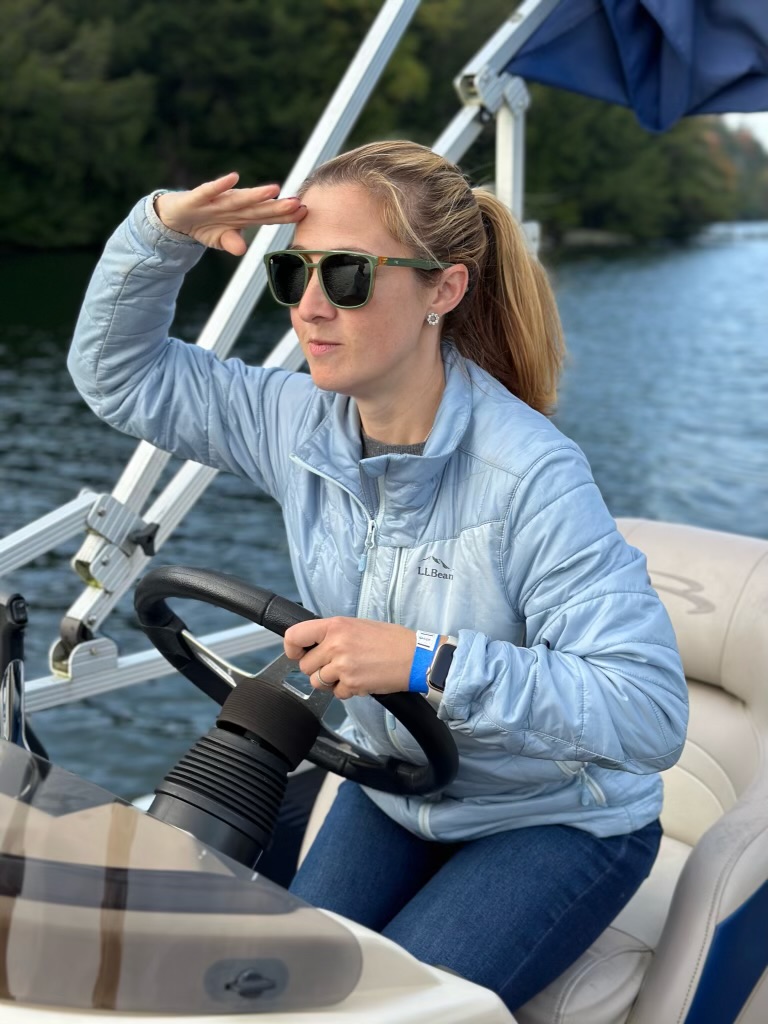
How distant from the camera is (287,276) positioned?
4.89 feet

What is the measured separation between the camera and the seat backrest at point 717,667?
192 cm

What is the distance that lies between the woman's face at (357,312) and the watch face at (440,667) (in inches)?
14.1

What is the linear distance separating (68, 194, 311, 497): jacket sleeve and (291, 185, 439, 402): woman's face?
0.22 metres

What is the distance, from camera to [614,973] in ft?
5.27

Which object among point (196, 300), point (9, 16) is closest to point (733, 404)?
point (196, 300)

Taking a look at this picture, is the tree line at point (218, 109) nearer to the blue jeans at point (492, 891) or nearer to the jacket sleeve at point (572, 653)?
the blue jeans at point (492, 891)

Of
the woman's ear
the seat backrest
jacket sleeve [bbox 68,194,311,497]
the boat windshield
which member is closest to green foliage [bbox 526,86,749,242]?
the seat backrest

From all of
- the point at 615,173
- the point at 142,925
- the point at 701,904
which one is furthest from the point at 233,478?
the point at 615,173

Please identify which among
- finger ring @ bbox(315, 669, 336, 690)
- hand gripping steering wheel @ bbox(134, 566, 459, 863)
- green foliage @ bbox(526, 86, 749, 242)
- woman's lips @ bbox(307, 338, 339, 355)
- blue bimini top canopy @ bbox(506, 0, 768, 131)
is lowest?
green foliage @ bbox(526, 86, 749, 242)

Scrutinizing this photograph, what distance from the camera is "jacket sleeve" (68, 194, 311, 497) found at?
167 centimetres

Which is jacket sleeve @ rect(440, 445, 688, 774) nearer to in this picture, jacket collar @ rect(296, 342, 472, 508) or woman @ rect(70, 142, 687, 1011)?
woman @ rect(70, 142, 687, 1011)

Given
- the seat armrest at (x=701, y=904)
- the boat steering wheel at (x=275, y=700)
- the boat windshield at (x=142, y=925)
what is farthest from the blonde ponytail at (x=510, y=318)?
the boat windshield at (x=142, y=925)

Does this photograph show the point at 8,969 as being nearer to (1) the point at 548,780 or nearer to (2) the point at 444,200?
(1) the point at 548,780

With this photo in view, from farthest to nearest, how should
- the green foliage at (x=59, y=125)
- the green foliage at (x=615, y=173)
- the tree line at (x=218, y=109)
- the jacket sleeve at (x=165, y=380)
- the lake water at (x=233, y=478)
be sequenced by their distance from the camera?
the green foliage at (x=615, y=173) < the tree line at (x=218, y=109) < the green foliage at (x=59, y=125) < the lake water at (x=233, y=478) < the jacket sleeve at (x=165, y=380)
